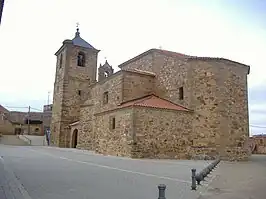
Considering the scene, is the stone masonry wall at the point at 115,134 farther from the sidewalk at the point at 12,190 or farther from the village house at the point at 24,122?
the village house at the point at 24,122

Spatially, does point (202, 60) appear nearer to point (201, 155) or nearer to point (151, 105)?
point (151, 105)

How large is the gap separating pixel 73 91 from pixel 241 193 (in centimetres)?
3304

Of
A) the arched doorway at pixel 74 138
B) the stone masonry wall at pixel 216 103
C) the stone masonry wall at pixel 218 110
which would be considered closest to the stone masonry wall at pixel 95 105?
the arched doorway at pixel 74 138

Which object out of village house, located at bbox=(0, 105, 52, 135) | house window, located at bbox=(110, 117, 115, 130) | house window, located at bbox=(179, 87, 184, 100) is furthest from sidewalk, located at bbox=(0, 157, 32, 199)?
village house, located at bbox=(0, 105, 52, 135)

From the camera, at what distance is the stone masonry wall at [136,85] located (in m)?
24.8

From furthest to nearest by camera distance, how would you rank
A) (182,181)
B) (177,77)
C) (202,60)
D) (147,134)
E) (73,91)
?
(73,91) → (177,77) → (202,60) → (147,134) → (182,181)

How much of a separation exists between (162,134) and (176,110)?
207cm

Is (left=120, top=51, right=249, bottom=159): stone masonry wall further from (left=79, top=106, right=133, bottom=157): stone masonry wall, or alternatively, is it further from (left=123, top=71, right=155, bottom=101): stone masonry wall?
(left=79, top=106, right=133, bottom=157): stone masonry wall

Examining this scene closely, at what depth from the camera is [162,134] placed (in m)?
20.3

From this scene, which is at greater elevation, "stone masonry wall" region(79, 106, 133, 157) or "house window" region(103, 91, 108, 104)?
"house window" region(103, 91, 108, 104)

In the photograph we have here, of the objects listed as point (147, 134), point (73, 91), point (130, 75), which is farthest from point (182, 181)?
point (73, 91)

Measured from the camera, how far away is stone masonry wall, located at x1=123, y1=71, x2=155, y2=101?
24.8m

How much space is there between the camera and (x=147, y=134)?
19891 mm

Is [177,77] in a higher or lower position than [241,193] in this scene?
higher
